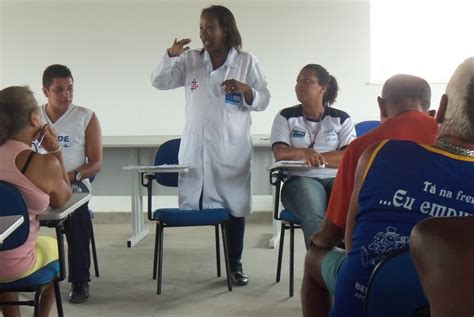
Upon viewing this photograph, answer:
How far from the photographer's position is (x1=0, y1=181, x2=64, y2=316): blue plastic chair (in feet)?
6.85

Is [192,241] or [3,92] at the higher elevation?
[3,92]

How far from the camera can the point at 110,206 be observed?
605cm

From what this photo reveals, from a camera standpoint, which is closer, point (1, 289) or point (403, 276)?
point (403, 276)

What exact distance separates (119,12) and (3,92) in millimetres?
3808

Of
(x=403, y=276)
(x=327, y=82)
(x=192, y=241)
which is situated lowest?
(x=192, y=241)

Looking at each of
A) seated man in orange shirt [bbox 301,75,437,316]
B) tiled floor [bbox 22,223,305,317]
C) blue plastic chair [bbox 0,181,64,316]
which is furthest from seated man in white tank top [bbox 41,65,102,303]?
seated man in orange shirt [bbox 301,75,437,316]

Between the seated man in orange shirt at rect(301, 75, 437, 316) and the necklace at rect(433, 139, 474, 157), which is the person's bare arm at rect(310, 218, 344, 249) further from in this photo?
the necklace at rect(433, 139, 474, 157)

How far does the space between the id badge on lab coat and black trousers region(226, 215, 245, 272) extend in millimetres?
679

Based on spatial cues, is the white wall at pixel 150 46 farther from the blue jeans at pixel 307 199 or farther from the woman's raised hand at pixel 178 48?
the blue jeans at pixel 307 199

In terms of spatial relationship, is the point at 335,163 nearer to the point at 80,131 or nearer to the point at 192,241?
the point at 80,131

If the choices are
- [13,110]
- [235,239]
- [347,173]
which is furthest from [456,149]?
[235,239]

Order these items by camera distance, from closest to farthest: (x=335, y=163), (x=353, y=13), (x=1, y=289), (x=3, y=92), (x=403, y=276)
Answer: (x=403, y=276) < (x=1, y=289) < (x=3, y=92) < (x=335, y=163) < (x=353, y=13)

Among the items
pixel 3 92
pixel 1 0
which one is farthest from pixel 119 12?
pixel 3 92

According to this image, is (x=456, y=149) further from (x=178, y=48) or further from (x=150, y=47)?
(x=150, y=47)
